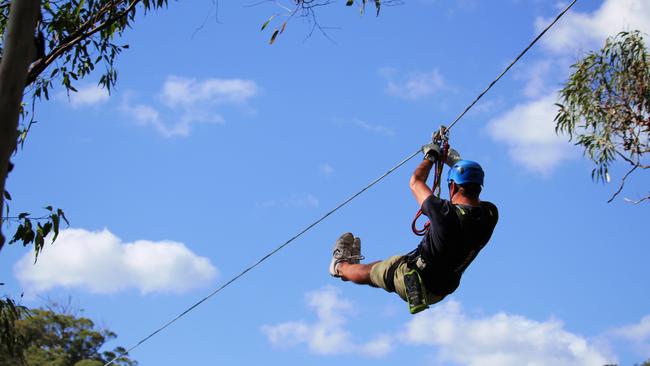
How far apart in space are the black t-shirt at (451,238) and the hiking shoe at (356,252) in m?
0.87

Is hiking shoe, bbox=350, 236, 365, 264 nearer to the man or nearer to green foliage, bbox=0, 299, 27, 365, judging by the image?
the man

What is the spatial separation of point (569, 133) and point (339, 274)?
6.96 metres

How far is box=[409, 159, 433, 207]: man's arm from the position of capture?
17.6ft

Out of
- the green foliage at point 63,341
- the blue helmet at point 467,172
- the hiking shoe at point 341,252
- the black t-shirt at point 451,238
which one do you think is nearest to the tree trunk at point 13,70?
the black t-shirt at point 451,238

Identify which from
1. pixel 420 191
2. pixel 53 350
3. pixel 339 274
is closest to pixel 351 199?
pixel 339 274

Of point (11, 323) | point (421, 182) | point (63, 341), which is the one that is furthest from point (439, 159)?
point (63, 341)

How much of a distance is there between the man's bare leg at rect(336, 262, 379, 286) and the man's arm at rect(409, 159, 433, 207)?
33.0 inches

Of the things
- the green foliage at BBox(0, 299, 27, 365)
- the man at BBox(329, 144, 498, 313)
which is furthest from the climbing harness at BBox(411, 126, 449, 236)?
the green foliage at BBox(0, 299, 27, 365)

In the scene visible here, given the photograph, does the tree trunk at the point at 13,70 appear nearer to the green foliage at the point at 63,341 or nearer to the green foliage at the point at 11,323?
the green foliage at the point at 11,323

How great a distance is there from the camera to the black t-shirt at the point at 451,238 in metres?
5.19

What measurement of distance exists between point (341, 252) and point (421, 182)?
108 cm

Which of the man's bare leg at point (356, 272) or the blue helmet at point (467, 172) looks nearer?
the blue helmet at point (467, 172)

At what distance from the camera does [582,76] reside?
12461 mm

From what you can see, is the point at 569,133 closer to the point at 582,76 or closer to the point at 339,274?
the point at 582,76
